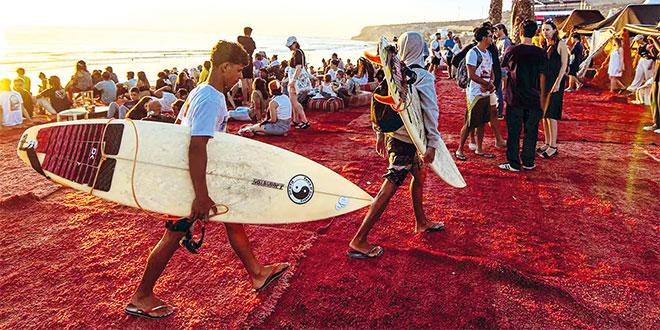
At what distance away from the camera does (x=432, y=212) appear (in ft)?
14.7

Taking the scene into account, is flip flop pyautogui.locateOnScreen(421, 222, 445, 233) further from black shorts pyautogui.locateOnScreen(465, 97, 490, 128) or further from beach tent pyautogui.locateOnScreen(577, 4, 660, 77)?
beach tent pyautogui.locateOnScreen(577, 4, 660, 77)

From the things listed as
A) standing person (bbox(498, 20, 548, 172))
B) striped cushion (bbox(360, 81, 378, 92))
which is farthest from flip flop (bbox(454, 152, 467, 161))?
striped cushion (bbox(360, 81, 378, 92))

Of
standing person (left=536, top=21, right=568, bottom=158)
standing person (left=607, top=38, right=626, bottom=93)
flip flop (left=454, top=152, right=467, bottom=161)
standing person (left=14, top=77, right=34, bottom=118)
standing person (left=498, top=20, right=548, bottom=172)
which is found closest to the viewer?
standing person (left=498, top=20, right=548, bottom=172)

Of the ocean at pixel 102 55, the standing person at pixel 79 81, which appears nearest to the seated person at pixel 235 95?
the standing person at pixel 79 81

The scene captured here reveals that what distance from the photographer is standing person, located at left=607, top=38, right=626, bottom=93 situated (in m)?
12.9

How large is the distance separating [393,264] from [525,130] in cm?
355

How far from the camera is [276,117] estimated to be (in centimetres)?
810

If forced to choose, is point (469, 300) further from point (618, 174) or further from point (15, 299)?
point (618, 174)

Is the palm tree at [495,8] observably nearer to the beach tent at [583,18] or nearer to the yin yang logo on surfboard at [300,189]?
the beach tent at [583,18]

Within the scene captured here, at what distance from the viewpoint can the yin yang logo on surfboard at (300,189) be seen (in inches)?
123

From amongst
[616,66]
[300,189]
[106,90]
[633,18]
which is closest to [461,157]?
[300,189]

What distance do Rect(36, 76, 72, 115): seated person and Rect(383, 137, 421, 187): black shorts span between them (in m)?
9.89

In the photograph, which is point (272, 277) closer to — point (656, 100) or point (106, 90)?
point (656, 100)

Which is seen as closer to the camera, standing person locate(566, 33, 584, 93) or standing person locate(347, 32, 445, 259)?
standing person locate(347, 32, 445, 259)
